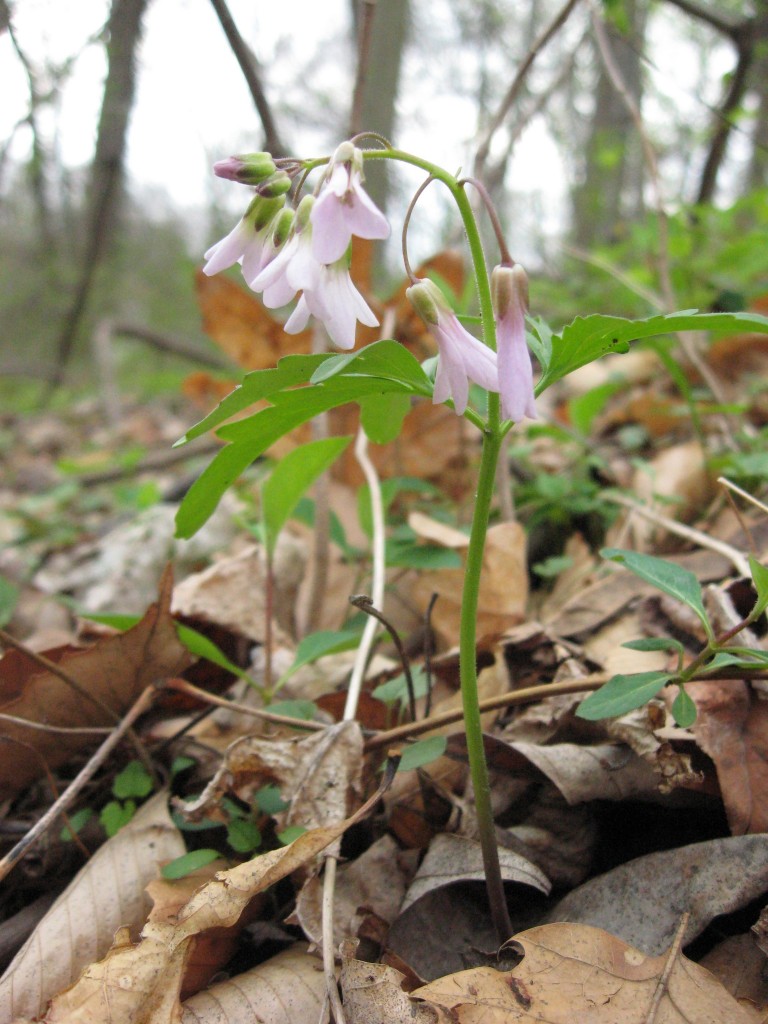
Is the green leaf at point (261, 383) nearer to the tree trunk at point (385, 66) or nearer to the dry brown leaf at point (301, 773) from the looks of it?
the dry brown leaf at point (301, 773)

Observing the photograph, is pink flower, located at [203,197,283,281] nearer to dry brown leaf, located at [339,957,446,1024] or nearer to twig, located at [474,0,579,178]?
dry brown leaf, located at [339,957,446,1024]

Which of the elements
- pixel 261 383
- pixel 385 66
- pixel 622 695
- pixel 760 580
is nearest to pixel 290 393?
pixel 261 383

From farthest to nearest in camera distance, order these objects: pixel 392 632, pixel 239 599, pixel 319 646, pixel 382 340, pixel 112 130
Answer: pixel 112 130 → pixel 239 599 → pixel 319 646 → pixel 392 632 → pixel 382 340

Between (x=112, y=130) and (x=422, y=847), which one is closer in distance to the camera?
(x=422, y=847)

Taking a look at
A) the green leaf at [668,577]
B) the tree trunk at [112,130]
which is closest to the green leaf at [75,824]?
the green leaf at [668,577]

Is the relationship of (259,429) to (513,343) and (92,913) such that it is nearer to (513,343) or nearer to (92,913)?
(513,343)

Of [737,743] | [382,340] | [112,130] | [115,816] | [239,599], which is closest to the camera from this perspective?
[382,340]
